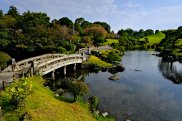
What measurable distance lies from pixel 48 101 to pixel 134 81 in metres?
27.2

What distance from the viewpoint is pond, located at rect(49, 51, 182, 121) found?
105 feet

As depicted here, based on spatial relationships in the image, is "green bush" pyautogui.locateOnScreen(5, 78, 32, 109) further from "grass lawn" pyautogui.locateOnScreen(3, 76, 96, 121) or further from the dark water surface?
the dark water surface

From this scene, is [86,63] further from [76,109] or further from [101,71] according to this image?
[76,109]

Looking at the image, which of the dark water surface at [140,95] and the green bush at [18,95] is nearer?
the green bush at [18,95]

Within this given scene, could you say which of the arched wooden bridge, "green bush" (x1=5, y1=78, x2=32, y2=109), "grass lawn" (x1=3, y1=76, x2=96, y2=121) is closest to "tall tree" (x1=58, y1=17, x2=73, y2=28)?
the arched wooden bridge

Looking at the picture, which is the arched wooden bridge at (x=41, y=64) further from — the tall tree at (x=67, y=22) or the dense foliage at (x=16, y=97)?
the tall tree at (x=67, y=22)

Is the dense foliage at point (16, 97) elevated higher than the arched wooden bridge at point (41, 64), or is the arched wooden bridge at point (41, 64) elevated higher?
the arched wooden bridge at point (41, 64)

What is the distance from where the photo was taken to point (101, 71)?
2376 inches

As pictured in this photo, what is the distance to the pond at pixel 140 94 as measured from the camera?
105ft

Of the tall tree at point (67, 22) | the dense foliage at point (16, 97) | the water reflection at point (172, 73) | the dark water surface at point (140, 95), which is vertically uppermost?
the tall tree at point (67, 22)

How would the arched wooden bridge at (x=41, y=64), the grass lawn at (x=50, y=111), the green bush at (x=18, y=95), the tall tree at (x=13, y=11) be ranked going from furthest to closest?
the tall tree at (x=13, y=11)
the arched wooden bridge at (x=41, y=64)
the green bush at (x=18, y=95)
the grass lawn at (x=50, y=111)

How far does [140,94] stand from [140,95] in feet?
2.21

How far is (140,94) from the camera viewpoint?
1614 inches

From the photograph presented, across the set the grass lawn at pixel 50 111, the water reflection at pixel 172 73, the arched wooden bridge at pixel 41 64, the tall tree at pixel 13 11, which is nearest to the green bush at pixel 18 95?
the grass lawn at pixel 50 111
